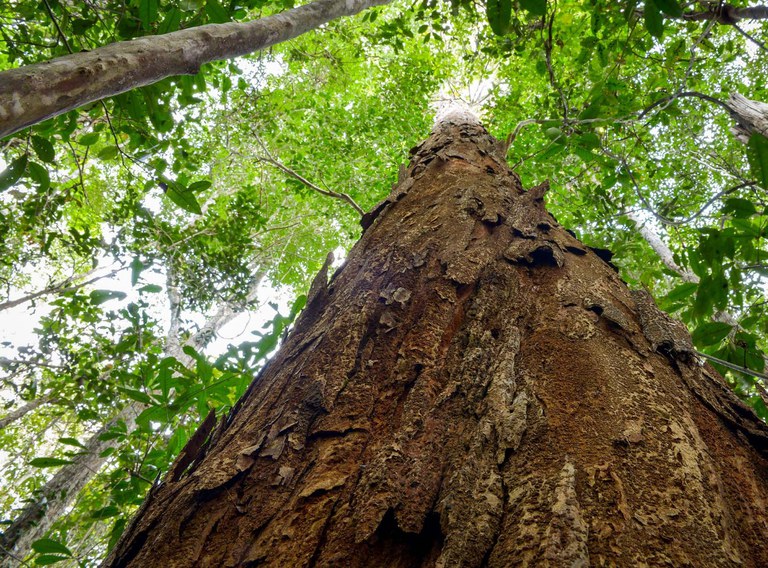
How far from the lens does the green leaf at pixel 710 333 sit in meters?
1.74

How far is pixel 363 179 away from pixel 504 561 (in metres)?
7.35

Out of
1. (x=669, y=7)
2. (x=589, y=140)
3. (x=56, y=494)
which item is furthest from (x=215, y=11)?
(x=56, y=494)

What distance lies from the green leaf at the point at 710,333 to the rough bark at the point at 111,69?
2195 millimetres

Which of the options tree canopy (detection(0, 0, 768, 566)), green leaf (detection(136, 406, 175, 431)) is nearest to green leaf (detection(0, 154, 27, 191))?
tree canopy (detection(0, 0, 768, 566))

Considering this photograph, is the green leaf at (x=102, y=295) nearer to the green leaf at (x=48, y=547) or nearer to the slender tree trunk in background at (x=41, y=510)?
the slender tree trunk in background at (x=41, y=510)

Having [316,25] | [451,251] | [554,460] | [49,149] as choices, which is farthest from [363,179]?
[554,460]

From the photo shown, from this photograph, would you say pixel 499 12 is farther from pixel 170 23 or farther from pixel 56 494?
pixel 56 494

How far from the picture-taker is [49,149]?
78.8 inches

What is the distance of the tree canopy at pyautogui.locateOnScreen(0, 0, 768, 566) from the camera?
2.04m

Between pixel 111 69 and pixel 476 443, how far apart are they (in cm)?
132

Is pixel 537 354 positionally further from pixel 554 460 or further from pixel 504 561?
pixel 504 561

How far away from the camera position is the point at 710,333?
5.75 ft

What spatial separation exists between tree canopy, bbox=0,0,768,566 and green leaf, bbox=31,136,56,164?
0.01m

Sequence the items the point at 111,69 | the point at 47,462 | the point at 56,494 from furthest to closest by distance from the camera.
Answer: the point at 56,494 < the point at 47,462 < the point at 111,69
